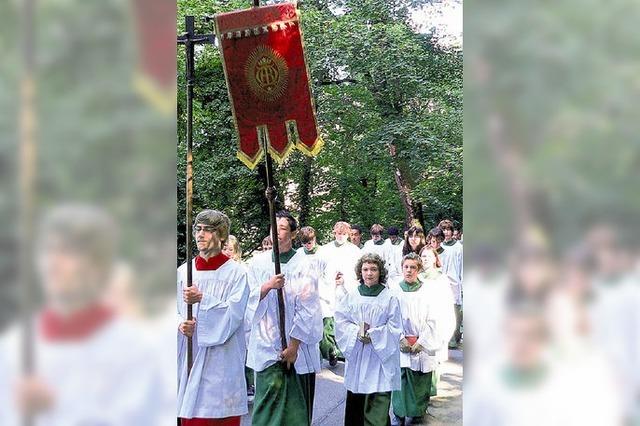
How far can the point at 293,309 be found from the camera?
5.78 meters

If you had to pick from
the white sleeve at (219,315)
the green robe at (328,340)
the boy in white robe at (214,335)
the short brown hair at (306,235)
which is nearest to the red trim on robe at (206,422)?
the boy in white robe at (214,335)

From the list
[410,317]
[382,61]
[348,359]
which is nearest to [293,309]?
[348,359]

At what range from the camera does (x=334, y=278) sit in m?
9.90

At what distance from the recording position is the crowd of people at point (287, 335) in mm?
5105

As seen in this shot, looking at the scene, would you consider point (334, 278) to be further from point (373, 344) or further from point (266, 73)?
point (266, 73)

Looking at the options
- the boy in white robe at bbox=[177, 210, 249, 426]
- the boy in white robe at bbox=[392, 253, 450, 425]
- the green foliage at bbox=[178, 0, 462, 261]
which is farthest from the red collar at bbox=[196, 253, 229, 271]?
the green foliage at bbox=[178, 0, 462, 261]

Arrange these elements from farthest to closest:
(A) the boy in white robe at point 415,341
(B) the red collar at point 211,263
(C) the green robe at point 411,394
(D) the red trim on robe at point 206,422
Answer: (C) the green robe at point 411,394 → (A) the boy in white robe at point 415,341 → (B) the red collar at point 211,263 → (D) the red trim on robe at point 206,422

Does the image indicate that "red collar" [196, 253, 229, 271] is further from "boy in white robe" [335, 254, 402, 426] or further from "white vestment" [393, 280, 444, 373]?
"white vestment" [393, 280, 444, 373]

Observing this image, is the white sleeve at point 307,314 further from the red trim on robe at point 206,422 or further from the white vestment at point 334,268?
the white vestment at point 334,268
